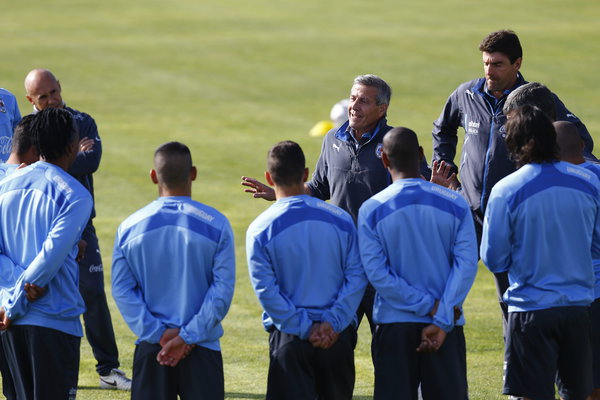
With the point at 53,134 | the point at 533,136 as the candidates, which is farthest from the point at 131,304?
the point at 533,136

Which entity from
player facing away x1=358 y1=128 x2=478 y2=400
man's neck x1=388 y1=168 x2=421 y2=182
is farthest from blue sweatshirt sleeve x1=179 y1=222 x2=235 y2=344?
man's neck x1=388 y1=168 x2=421 y2=182

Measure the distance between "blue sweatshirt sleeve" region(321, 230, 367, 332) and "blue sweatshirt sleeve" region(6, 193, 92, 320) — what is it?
4.92ft

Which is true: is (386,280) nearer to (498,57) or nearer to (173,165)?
(173,165)

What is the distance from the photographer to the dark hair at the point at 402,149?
223 inches

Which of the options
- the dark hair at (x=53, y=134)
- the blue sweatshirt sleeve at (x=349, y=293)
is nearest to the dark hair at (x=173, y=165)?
the dark hair at (x=53, y=134)

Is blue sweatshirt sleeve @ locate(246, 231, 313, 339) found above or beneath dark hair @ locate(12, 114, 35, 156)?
beneath

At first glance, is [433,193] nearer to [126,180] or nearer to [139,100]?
[126,180]

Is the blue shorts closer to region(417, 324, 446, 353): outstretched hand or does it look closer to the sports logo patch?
region(417, 324, 446, 353): outstretched hand

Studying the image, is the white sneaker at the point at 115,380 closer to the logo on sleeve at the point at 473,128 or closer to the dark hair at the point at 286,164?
the dark hair at the point at 286,164

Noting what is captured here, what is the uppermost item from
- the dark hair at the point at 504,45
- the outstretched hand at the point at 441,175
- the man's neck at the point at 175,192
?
the dark hair at the point at 504,45

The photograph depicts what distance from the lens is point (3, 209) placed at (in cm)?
581

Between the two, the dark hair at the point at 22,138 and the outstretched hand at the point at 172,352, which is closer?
the outstretched hand at the point at 172,352

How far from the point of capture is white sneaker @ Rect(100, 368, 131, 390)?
7.81 metres

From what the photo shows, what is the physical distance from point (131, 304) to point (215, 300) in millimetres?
467
